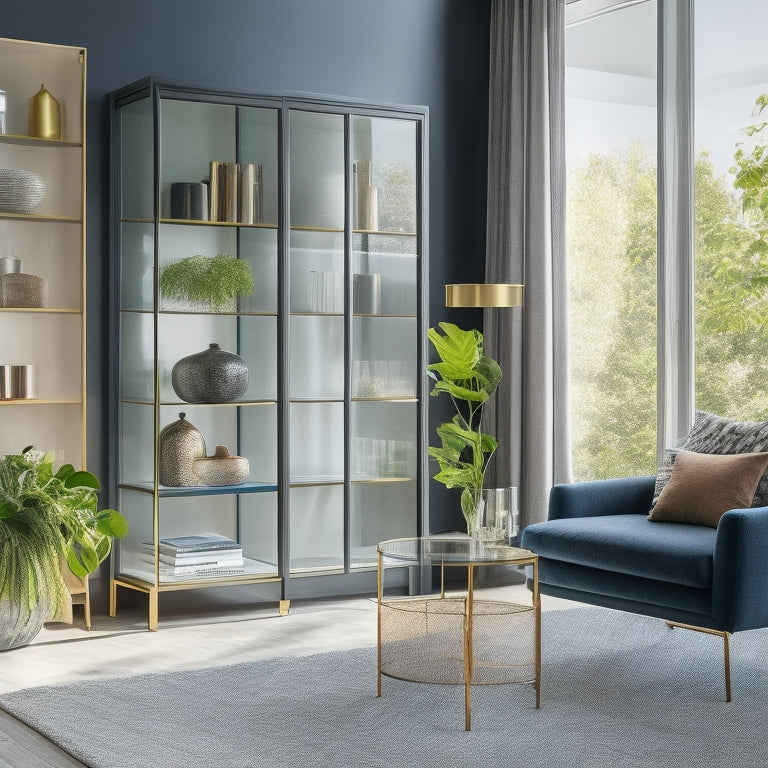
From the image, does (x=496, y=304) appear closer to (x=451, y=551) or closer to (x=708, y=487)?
(x=708, y=487)

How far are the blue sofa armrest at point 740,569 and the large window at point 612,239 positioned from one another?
1.81m

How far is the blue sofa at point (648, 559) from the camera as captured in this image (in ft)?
12.6

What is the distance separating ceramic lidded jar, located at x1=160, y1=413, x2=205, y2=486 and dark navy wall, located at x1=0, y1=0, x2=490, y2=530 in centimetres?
41

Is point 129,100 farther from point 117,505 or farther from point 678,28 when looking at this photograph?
point 678,28

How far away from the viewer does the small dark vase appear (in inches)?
205

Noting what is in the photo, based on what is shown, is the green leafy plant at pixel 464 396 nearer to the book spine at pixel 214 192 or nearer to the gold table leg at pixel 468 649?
the book spine at pixel 214 192

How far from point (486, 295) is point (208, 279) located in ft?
4.41

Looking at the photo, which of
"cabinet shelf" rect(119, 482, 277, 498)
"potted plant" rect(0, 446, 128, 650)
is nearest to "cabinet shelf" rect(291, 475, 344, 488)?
"cabinet shelf" rect(119, 482, 277, 498)

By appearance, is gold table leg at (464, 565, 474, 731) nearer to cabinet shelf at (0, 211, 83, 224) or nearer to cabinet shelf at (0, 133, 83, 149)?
cabinet shelf at (0, 211, 83, 224)

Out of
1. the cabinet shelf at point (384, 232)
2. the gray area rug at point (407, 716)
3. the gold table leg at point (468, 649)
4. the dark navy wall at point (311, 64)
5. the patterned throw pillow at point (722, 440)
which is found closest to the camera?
the gray area rug at point (407, 716)

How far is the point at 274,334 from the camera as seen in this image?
5.38 m

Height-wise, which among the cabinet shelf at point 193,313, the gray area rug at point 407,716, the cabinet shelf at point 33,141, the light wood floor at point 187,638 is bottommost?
the light wood floor at point 187,638

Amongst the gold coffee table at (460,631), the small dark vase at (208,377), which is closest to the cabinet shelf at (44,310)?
the small dark vase at (208,377)

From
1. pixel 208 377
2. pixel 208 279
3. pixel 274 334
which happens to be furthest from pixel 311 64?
pixel 208 377
